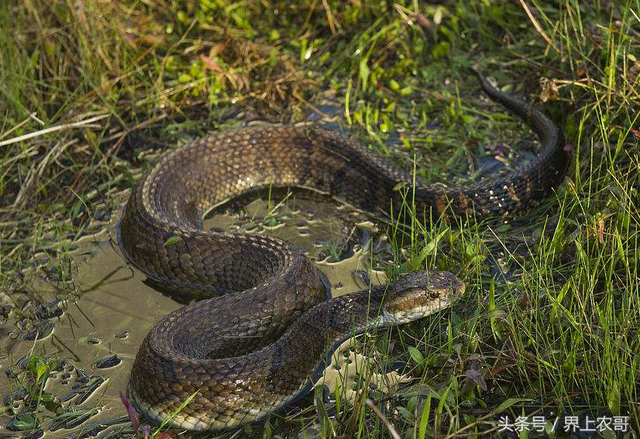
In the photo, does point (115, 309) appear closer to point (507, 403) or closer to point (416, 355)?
point (416, 355)

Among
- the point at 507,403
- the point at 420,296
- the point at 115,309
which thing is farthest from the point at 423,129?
the point at 507,403

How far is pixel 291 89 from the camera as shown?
28.7 ft

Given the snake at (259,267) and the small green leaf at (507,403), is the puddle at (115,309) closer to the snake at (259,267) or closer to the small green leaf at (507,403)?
the snake at (259,267)

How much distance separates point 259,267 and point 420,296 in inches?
53.0

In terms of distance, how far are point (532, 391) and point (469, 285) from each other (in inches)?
45.2

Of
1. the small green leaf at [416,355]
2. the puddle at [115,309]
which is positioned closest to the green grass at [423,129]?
the small green leaf at [416,355]

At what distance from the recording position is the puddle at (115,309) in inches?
224

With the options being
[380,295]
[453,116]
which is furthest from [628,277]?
[453,116]

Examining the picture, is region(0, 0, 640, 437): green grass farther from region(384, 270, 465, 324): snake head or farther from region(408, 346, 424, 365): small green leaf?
region(384, 270, 465, 324): snake head

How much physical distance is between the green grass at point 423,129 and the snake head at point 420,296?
15 cm

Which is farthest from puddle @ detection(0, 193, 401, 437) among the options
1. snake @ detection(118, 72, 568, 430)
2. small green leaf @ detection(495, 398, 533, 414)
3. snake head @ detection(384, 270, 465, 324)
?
small green leaf @ detection(495, 398, 533, 414)

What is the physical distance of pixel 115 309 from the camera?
658 cm

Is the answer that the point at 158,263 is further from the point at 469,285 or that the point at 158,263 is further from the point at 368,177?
the point at 469,285

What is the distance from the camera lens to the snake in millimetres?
5543
